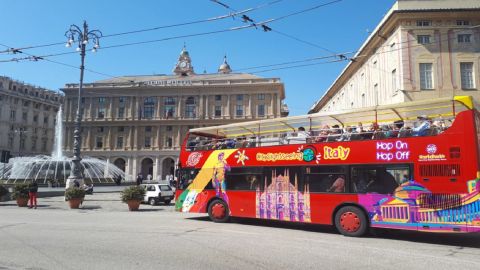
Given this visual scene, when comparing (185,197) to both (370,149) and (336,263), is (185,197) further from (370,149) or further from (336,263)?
(336,263)

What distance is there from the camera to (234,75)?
88.4 m

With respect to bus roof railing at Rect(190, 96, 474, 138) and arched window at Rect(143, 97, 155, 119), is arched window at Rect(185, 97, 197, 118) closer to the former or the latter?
arched window at Rect(143, 97, 155, 119)

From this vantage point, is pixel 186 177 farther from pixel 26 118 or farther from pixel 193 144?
pixel 26 118

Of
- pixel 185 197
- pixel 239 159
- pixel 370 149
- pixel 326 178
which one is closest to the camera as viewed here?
pixel 370 149

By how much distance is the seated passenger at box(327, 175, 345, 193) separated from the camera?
11.6m

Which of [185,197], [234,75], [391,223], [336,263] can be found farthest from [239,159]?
[234,75]

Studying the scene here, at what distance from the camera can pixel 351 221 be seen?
36.9 ft

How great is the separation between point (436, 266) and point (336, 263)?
6.14ft

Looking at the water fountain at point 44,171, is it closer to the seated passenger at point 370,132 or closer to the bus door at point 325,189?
the bus door at point 325,189

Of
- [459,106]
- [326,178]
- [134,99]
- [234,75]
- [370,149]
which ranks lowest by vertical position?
[326,178]

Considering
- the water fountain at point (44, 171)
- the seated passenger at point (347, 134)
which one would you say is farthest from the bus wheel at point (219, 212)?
the water fountain at point (44, 171)

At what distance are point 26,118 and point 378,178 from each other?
103 metres

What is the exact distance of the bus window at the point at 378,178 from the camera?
1059 centimetres

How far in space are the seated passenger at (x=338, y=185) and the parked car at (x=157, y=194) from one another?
49.0ft
